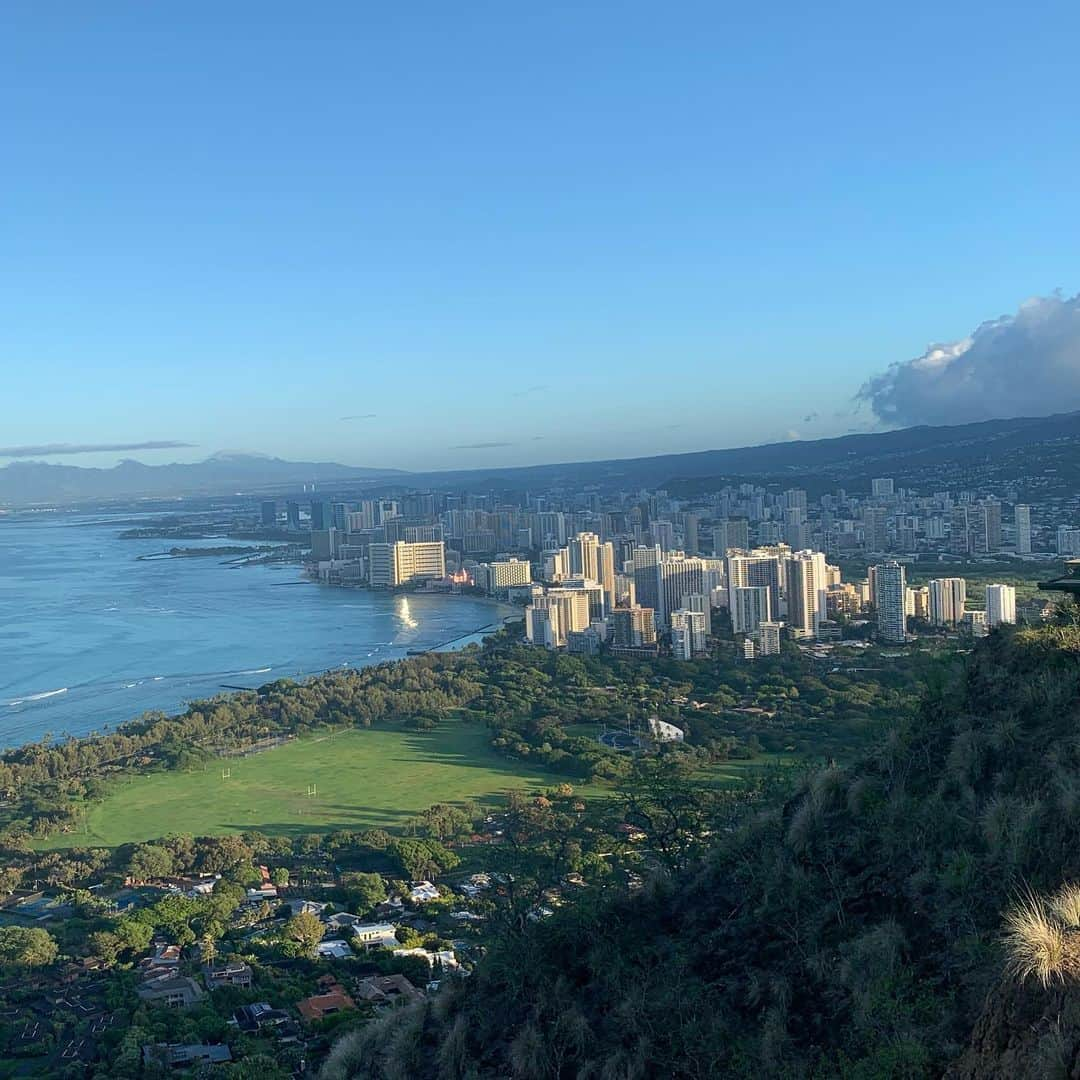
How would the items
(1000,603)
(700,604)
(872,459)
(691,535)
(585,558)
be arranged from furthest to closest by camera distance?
(872,459) < (691,535) < (585,558) < (700,604) < (1000,603)

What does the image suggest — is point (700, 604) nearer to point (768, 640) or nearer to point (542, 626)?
point (768, 640)

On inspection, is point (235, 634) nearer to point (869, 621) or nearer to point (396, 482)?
point (869, 621)

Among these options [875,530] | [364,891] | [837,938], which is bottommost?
→ [364,891]

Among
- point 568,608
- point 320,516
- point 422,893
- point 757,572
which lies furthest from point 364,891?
point 320,516

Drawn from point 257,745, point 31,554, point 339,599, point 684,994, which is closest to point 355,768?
point 257,745

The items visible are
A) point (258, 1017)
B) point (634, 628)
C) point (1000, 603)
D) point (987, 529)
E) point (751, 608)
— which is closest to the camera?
point (258, 1017)
